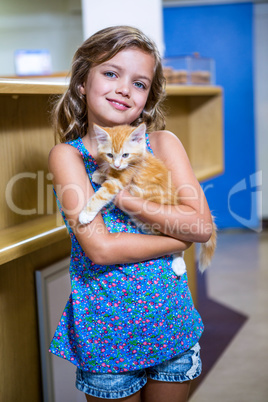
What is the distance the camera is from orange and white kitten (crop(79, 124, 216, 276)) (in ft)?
3.70

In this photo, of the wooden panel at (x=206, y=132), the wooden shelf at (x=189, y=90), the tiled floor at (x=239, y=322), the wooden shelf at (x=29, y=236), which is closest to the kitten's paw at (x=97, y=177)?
the wooden shelf at (x=29, y=236)

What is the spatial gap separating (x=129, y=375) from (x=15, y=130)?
90 centimetres

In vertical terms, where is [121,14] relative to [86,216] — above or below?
above

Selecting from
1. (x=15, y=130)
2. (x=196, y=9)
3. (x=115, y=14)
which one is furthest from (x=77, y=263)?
(x=196, y=9)

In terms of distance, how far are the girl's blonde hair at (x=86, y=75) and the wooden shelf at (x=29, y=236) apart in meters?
0.33

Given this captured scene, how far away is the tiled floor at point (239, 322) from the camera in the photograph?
2.40 meters

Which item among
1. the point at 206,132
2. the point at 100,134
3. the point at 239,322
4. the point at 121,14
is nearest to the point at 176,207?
the point at 100,134

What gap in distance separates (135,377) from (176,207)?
0.43m

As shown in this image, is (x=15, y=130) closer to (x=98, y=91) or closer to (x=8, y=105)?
(x=8, y=105)

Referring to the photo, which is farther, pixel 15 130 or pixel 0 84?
pixel 15 130

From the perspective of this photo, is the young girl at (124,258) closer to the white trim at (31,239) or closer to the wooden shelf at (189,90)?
the white trim at (31,239)

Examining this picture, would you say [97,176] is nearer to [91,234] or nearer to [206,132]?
[91,234]

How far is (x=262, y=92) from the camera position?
5.69 meters

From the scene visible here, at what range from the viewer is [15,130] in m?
1.67
